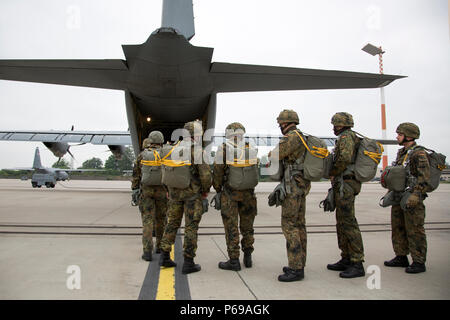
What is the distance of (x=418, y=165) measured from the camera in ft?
11.4

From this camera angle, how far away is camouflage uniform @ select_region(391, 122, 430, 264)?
3.42 meters

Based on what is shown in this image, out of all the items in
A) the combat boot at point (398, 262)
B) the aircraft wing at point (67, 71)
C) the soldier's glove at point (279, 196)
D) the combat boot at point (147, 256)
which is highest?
the aircraft wing at point (67, 71)

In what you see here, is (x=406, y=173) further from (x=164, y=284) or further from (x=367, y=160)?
(x=164, y=284)

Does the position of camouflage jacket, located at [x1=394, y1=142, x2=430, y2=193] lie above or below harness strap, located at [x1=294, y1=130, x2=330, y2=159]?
below

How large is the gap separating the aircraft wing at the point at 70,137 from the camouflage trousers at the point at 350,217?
13.8 m

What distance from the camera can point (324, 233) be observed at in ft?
18.7

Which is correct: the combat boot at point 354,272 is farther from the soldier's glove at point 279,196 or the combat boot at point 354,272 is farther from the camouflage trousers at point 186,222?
the camouflage trousers at point 186,222

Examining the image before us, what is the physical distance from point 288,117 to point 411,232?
2.22 meters

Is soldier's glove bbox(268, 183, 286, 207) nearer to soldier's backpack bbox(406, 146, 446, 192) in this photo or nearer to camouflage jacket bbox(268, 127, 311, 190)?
camouflage jacket bbox(268, 127, 311, 190)

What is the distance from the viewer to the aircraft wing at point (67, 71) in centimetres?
524

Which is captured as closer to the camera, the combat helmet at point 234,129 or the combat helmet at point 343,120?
the combat helmet at point 343,120

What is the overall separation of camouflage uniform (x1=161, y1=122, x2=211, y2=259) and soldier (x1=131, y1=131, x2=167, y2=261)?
51cm

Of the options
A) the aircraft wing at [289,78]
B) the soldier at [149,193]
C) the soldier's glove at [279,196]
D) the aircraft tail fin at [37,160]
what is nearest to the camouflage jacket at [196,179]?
the soldier at [149,193]

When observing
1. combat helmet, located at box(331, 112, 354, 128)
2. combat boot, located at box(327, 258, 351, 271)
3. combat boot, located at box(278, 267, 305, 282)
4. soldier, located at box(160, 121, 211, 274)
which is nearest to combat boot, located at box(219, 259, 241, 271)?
soldier, located at box(160, 121, 211, 274)
